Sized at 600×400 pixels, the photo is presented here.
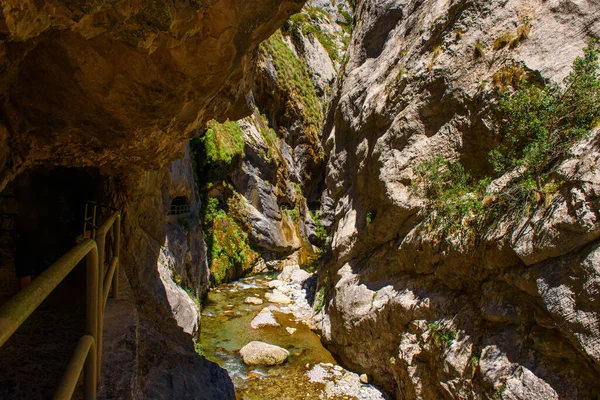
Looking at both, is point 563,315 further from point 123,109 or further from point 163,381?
point 123,109

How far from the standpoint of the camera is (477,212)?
22.7 ft

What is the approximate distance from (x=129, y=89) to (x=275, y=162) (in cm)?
1991

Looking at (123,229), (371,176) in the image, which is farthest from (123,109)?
(371,176)

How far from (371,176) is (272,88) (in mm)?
16456

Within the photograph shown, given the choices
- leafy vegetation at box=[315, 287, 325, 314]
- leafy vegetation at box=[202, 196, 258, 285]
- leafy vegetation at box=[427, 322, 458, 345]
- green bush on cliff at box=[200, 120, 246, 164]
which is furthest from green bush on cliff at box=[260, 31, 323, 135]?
leafy vegetation at box=[427, 322, 458, 345]

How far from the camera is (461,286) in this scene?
705 centimetres

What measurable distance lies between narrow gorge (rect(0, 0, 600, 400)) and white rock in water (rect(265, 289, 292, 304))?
841mm

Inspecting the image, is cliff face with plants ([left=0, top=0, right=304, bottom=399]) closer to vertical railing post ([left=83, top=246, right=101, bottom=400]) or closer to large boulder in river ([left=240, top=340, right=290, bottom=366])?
vertical railing post ([left=83, top=246, right=101, bottom=400])

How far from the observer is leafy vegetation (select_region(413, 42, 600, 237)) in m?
5.71

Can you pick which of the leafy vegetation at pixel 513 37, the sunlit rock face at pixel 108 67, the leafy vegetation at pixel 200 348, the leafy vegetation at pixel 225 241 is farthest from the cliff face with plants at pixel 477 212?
the leafy vegetation at pixel 225 241

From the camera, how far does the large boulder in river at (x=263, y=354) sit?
30.8 ft

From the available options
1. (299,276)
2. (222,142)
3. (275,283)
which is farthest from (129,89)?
(299,276)

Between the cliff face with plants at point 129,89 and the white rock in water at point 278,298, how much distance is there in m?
9.42

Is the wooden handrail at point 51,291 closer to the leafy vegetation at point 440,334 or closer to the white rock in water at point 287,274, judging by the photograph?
the leafy vegetation at point 440,334
